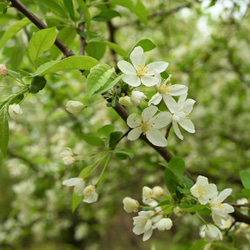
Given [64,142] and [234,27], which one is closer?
[64,142]

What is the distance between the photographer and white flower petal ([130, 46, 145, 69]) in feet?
1.95

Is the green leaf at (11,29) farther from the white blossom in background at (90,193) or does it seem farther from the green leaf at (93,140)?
the white blossom in background at (90,193)

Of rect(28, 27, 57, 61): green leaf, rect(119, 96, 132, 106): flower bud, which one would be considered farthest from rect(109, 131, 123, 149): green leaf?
rect(28, 27, 57, 61): green leaf

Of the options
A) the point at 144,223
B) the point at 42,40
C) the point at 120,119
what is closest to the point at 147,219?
the point at 144,223

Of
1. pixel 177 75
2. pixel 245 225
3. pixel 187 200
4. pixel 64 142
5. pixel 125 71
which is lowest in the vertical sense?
pixel 64 142

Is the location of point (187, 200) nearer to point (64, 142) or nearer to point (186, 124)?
point (186, 124)

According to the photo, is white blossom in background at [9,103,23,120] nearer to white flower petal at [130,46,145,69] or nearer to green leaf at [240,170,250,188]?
white flower petal at [130,46,145,69]

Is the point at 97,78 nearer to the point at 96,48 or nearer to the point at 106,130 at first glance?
Answer: the point at 106,130

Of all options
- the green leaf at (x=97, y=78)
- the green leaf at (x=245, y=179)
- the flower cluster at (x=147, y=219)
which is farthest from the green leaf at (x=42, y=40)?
the green leaf at (x=245, y=179)

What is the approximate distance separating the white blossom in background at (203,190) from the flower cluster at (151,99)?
0.12m

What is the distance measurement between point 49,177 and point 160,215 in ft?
5.42

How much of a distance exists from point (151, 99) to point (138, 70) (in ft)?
0.22

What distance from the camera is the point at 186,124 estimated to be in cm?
72

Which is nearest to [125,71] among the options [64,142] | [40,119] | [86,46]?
[86,46]
